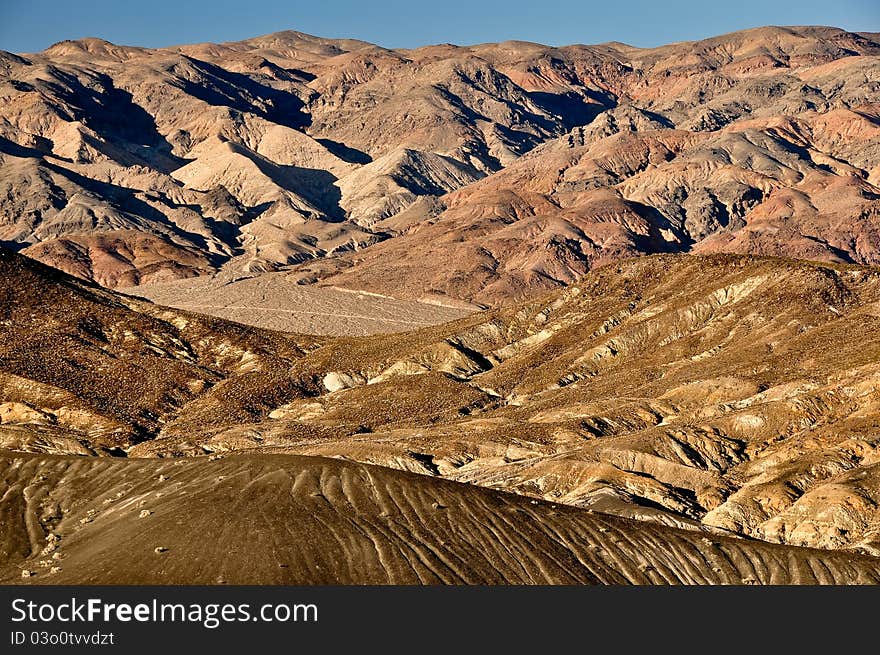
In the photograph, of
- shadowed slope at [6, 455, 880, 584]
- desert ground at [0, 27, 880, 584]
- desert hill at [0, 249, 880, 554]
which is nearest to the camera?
shadowed slope at [6, 455, 880, 584]

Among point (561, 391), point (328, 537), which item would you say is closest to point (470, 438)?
point (561, 391)

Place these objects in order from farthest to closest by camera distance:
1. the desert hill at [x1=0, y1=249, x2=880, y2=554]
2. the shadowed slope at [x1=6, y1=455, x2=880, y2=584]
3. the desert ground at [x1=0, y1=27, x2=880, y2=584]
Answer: the desert hill at [x1=0, y1=249, x2=880, y2=554] < the desert ground at [x1=0, y1=27, x2=880, y2=584] < the shadowed slope at [x1=6, y1=455, x2=880, y2=584]

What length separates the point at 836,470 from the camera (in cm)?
9562

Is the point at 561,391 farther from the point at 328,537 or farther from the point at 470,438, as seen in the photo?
the point at 328,537

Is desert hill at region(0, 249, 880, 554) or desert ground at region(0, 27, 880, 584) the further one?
desert hill at region(0, 249, 880, 554)

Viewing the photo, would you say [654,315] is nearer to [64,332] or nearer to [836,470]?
[836,470]

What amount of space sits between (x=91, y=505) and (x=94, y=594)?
32299mm

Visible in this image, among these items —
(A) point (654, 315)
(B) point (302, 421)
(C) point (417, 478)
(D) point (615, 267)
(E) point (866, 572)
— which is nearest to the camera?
(E) point (866, 572)

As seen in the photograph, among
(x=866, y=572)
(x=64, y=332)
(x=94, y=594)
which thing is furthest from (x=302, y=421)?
(x=94, y=594)

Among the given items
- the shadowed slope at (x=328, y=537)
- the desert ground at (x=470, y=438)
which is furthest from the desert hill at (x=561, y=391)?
the shadowed slope at (x=328, y=537)

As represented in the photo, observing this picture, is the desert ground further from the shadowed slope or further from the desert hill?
the desert hill

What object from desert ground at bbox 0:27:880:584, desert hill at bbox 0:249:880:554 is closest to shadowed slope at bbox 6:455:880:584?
desert ground at bbox 0:27:880:584

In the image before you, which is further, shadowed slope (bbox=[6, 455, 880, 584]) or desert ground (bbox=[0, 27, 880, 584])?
desert ground (bbox=[0, 27, 880, 584])

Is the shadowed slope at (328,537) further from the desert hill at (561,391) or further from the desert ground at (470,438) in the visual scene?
the desert hill at (561,391)
